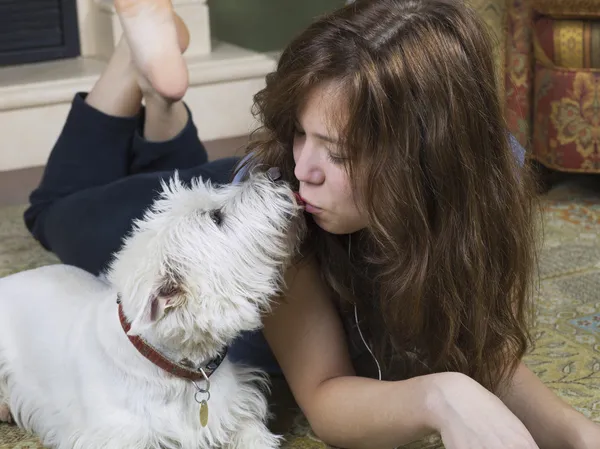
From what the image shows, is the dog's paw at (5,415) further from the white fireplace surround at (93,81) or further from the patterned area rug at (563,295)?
the white fireplace surround at (93,81)

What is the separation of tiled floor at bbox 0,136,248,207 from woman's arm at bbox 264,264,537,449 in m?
1.41

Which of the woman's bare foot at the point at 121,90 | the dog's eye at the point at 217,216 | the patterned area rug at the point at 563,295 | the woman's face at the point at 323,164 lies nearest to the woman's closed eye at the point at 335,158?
the woman's face at the point at 323,164

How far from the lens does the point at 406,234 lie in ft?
4.25

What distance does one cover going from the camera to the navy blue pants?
72.5 inches

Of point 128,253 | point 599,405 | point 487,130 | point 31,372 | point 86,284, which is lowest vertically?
point 599,405

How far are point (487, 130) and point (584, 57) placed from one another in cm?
141

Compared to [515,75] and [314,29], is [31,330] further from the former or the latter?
[515,75]

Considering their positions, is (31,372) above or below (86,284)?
below

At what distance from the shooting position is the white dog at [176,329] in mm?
1194

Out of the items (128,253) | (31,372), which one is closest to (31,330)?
(31,372)

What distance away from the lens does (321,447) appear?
1.45 m

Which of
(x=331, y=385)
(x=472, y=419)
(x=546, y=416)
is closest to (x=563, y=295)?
(x=546, y=416)

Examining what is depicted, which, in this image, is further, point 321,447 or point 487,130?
point 321,447

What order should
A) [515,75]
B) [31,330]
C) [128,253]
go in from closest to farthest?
[128,253] < [31,330] < [515,75]
